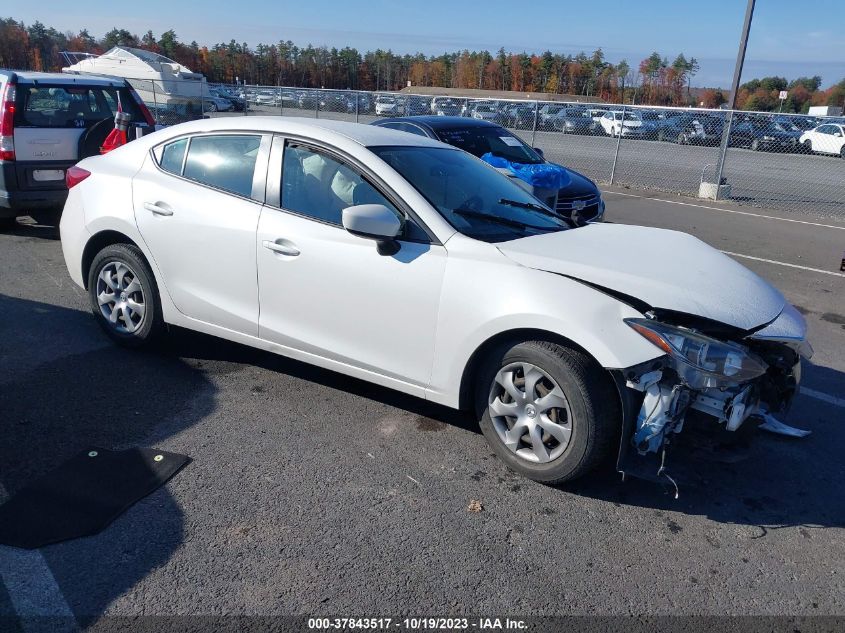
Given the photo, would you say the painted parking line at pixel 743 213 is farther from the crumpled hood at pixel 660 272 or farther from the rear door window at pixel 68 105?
the rear door window at pixel 68 105

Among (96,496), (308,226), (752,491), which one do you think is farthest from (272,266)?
(752,491)

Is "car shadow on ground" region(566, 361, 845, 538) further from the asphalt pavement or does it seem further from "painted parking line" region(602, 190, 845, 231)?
"painted parking line" region(602, 190, 845, 231)

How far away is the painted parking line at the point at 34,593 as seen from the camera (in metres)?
2.59

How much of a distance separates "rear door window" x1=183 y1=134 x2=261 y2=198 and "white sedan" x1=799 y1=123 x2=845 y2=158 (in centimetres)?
2812

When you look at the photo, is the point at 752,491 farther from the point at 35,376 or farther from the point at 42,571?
the point at 35,376

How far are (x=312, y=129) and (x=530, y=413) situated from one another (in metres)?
2.18

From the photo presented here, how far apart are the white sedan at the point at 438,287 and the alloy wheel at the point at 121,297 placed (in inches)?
0.6

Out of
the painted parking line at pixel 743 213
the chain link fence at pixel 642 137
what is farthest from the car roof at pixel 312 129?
the chain link fence at pixel 642 137

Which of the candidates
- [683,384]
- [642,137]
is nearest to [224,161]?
[683,384]

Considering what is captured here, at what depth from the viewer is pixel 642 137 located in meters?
24.7

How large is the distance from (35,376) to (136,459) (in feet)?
4.88

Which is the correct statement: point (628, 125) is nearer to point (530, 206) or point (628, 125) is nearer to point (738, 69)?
point (738, 69)

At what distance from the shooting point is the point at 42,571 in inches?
113

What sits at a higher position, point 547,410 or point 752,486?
point 547,410
